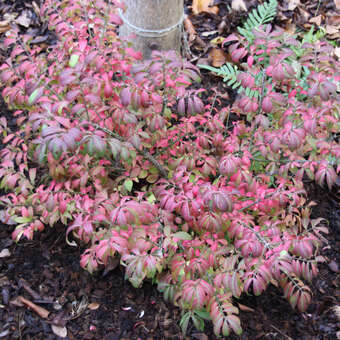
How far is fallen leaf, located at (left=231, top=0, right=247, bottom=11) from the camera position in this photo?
3693 mm

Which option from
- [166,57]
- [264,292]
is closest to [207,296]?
[264,292]

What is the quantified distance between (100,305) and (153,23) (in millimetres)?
1898

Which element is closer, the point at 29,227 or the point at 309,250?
the point at 309,250

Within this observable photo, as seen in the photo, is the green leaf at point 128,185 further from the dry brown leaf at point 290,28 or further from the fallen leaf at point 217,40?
the dry brown leaf at point 290,28

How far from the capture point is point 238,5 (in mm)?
3715

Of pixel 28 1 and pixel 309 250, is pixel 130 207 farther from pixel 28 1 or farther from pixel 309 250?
pixel 28 1

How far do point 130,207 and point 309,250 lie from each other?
33.3 inches

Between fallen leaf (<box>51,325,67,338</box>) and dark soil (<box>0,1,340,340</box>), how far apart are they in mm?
17

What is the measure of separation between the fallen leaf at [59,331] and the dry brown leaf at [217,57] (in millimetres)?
2381

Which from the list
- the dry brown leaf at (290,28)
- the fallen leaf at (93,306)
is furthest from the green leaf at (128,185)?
the dry brown leaf at (290,28)

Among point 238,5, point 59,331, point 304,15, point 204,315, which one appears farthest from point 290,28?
point 59,331

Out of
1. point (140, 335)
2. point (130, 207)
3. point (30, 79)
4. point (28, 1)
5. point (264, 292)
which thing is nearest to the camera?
point (130, 207)

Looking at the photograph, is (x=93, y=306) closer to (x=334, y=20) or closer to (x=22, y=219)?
(x=22, y=219)

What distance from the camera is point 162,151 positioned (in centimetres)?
248
